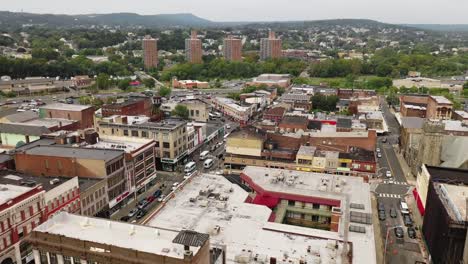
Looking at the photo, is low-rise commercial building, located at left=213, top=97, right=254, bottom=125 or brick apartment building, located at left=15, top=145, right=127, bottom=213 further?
low-rise commercial building, located at left=213, top=97, right=254, bottom=125

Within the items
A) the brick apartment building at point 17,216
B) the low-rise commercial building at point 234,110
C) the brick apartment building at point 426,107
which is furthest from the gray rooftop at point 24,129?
the brick apartment building at point 426,107

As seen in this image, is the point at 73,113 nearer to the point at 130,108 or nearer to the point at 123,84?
the point at 130,108

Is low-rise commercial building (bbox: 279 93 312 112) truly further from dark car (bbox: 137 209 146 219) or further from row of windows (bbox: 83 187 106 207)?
row of windows (bbox: 83 187 106 207)

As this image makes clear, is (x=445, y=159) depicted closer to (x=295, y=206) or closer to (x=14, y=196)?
(x=295, y=206)

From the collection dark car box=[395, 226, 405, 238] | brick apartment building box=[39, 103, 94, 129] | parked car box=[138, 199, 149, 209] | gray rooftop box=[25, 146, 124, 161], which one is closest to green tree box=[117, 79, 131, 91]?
brick apartment building box=[39, 103, 94, 129]

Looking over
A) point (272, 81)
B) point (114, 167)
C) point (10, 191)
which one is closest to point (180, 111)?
point (114, 167)

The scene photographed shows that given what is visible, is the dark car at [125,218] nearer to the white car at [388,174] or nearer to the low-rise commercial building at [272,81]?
the white car at [388,174]
